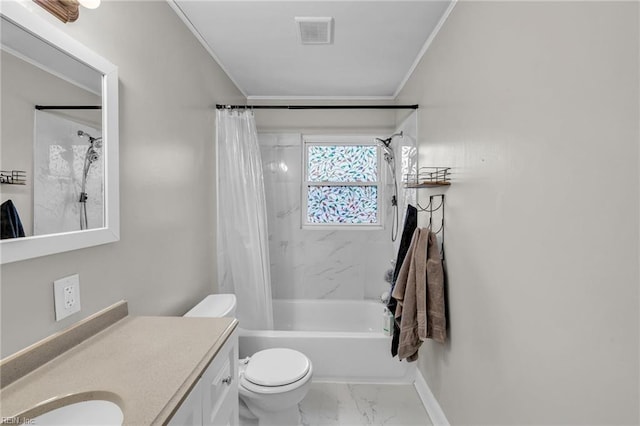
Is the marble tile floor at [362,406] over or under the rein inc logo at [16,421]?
under

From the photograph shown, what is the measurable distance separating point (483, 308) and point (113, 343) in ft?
4.95

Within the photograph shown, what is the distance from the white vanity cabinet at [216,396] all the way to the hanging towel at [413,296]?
0.99m

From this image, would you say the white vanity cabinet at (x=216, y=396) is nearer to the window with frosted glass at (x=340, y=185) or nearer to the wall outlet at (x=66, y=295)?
the wall outlet at (x=66, y=295)

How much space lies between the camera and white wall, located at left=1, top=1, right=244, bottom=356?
961 millimetres

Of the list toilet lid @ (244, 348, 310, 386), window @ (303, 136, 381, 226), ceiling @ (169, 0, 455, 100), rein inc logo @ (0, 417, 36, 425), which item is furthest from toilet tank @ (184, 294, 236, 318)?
ceiling @ (169, 0, 455, 100)

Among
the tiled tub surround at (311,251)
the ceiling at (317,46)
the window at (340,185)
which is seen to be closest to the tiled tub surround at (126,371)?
the ceiling at (317,46)

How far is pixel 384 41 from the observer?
6.86 feet

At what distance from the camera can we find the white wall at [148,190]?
Result: 96 cm

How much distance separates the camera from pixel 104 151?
1179 millimetres

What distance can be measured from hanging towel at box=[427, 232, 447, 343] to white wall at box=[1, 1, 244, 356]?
4.91ft

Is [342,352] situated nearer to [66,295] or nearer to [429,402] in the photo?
[429,402]

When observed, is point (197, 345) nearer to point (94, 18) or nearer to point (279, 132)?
point (94, 18)

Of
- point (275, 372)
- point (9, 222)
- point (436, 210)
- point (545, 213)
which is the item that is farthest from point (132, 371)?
point (436, 210)

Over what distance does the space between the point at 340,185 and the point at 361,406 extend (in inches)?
81.4
